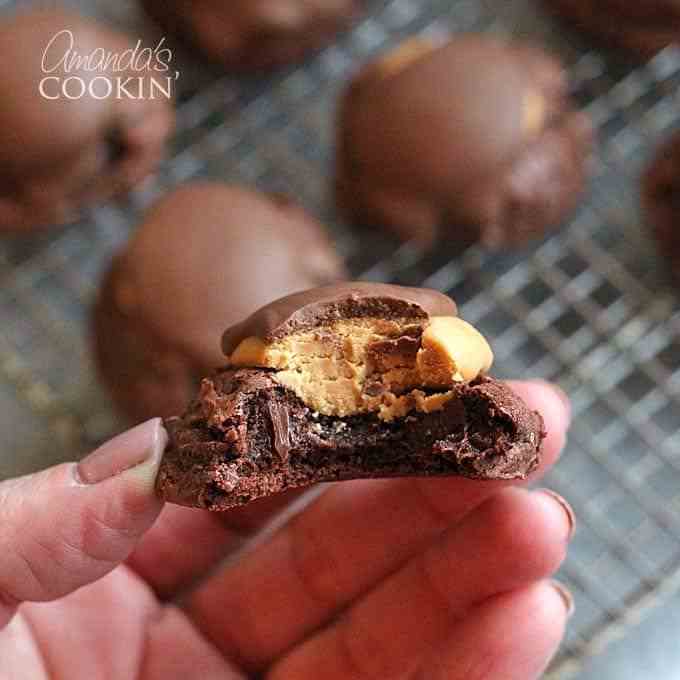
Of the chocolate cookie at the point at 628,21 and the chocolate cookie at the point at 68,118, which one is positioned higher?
the chocolate cookie at the point at 68,118

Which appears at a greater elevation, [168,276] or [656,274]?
[168,276]

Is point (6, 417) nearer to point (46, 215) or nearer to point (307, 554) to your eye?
point (46, 215)

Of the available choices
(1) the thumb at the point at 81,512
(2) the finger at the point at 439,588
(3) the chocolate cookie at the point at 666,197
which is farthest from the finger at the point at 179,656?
(3) the chocolate cookie at the point at 666,197

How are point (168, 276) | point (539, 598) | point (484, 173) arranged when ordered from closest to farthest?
point (539, 598)
point (168, 276)
point (484, 173)

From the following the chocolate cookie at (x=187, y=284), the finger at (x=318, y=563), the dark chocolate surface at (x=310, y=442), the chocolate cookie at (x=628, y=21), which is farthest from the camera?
the chocolate cookie at (x=628, y=21)

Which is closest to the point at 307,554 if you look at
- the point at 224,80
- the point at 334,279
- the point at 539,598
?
the point at 539,598

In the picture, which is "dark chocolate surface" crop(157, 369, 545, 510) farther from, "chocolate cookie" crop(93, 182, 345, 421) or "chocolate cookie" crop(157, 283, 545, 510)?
"chocolate cookie" crop(93, 182, 345, 421)

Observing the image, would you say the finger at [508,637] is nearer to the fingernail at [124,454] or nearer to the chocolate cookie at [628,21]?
the fingernail at [124,454]

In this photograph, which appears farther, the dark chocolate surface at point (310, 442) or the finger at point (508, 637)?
the finger at point (508, 637)
